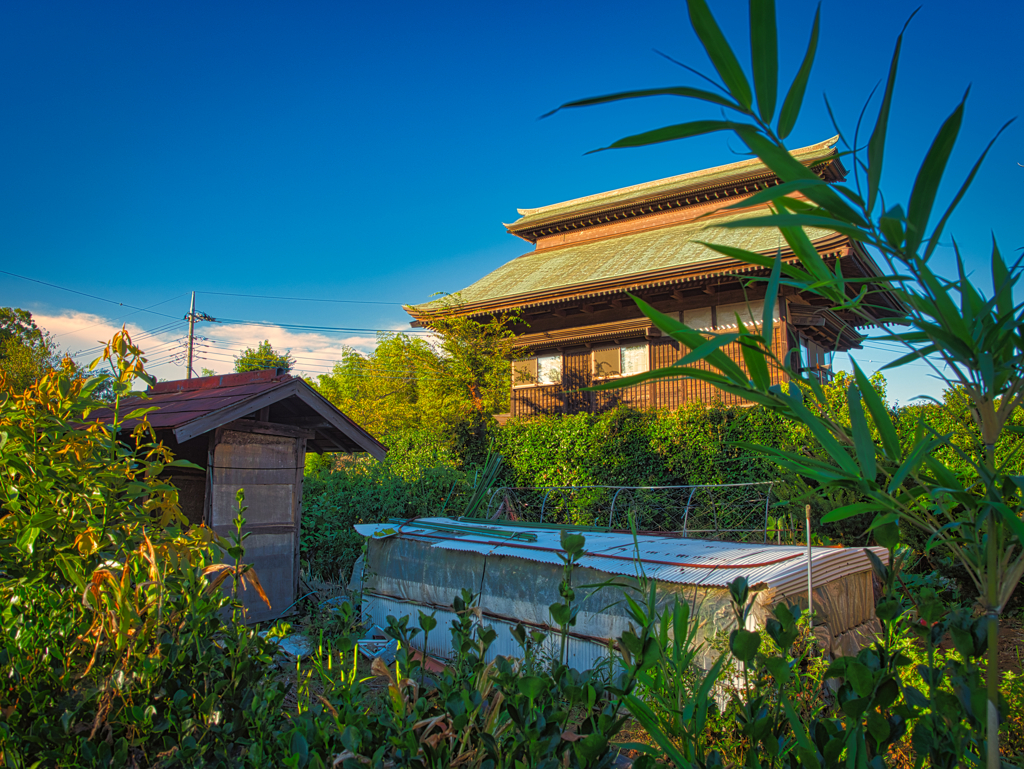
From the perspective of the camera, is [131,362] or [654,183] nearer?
[131,362]

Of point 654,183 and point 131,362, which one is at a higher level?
point 654,183

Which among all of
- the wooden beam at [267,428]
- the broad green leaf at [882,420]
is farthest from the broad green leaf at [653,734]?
the wooden beam at [267,428]

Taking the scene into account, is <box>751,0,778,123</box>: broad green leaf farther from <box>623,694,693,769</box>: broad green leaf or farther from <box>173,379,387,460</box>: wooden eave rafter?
<box>173,379,387,460</box>: wooden eave rafter

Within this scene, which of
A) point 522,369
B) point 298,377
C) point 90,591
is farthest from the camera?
point 522,369

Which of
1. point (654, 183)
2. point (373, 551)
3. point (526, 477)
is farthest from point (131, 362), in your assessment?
point (654, 183)

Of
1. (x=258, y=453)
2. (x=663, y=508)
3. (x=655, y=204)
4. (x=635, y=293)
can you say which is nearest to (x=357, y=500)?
(x=258, y=453)

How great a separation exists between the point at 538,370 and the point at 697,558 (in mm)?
11868

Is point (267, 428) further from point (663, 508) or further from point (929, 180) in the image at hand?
point (663, 508)

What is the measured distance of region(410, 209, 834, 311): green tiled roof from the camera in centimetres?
1471

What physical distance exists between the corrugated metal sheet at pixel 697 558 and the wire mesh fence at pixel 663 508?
3.73 metres

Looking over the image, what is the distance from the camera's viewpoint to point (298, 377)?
279 inches

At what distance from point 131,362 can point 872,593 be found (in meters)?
5.56

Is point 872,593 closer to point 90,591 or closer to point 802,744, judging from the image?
point 802,744

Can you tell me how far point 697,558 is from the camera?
4941 millimetres
